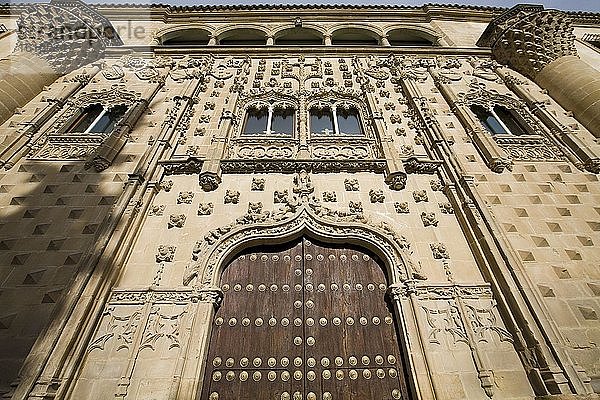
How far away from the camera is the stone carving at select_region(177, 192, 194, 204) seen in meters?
8.26

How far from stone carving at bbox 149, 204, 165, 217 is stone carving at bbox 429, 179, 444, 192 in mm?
6150

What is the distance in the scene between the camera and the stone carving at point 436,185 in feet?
28.1

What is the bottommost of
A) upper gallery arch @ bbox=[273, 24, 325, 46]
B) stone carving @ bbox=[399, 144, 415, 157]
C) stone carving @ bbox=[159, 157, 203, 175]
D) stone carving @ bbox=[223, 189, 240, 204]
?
stone carving @ bbox=[223, 189, 240, 204]

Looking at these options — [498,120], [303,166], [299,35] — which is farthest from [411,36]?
[303,166]

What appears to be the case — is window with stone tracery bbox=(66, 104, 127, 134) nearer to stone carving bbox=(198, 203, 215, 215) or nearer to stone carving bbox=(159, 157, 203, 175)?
stone carving bbox=(159, 157, 203, 175)

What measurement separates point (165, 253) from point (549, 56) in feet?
43.6

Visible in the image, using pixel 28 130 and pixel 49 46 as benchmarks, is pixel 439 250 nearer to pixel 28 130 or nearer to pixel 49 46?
pixel 28 130

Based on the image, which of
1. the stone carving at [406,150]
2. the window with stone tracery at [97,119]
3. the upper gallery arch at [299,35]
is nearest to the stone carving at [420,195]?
the stone carving at [406,150]

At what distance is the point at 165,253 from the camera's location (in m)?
7.15

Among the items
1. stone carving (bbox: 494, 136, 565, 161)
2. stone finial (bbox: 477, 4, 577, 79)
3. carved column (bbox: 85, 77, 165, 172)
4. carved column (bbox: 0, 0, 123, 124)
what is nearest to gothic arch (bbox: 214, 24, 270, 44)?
carved column (bbox: 0, 0, 123, 124)

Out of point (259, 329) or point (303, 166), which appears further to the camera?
point (303, 166)

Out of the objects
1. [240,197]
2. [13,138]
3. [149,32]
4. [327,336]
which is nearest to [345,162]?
[240,197]

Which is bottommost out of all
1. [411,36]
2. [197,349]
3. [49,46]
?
[197,349]

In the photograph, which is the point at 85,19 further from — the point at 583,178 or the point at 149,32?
the point at 583,178
